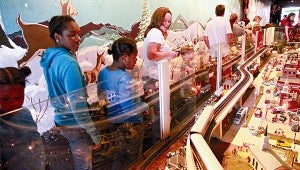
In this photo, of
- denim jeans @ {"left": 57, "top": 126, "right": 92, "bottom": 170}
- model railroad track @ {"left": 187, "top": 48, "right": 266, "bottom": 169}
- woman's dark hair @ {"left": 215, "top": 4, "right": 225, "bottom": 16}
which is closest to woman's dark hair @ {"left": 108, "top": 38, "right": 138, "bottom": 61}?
denim jeans @ {"left": 57, "top": 126, "right": 92, "bottom": 170}

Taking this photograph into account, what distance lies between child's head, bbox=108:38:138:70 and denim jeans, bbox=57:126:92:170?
0.61 meters

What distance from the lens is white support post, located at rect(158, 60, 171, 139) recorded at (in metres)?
2.17

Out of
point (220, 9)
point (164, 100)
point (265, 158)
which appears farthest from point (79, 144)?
point (220, 9)

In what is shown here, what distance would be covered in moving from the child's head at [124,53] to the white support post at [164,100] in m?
0.33

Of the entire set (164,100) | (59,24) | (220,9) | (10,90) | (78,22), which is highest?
(220,9)

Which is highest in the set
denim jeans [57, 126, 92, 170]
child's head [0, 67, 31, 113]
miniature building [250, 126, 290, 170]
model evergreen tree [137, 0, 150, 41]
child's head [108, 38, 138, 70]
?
model evergreen tree [137, 0, 150, 41]

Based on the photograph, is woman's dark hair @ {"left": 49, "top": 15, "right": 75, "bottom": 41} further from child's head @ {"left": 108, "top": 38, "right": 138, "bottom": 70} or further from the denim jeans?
the denim jeans

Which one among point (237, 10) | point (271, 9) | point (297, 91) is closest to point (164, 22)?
point (297, 91)

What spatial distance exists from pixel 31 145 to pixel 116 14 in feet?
8.50

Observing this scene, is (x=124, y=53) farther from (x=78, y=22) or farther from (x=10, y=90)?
(x=78, y=22)

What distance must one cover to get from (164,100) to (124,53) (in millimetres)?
616

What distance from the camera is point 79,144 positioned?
1592 mm

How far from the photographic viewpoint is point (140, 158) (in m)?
1.95

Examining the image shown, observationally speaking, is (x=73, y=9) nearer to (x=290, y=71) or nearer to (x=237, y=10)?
(x=290, y=71)
